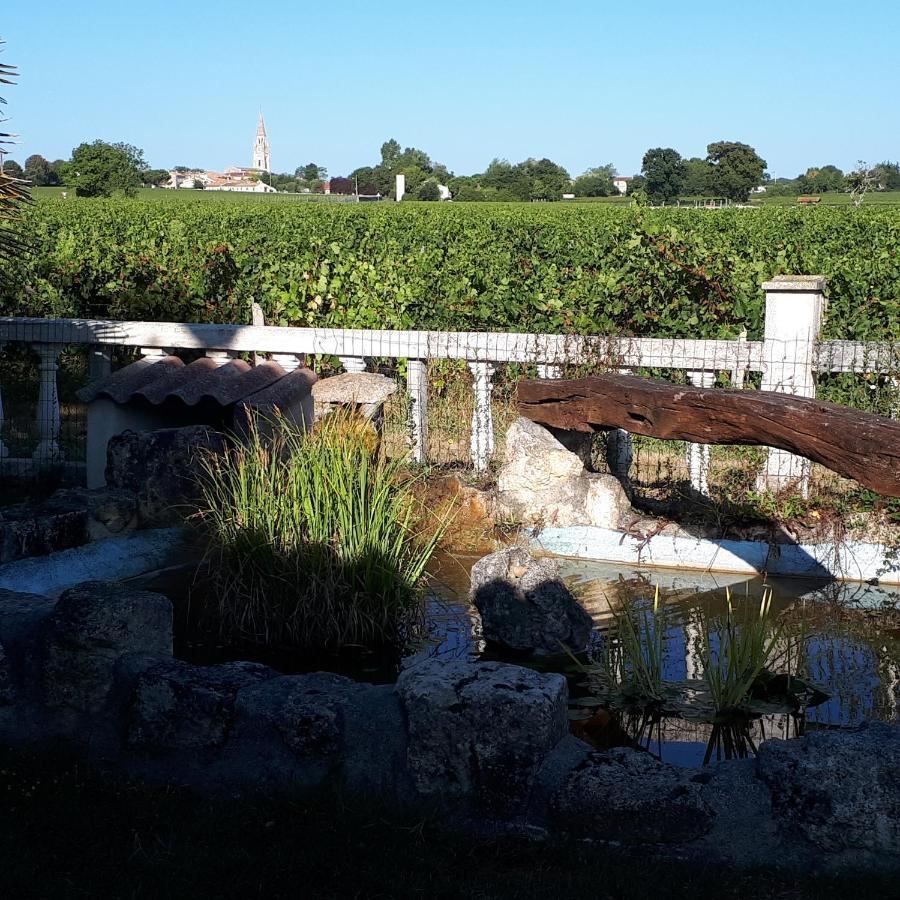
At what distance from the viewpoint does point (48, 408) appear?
8.70m

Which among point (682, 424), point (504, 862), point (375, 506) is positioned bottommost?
point (504, 862)

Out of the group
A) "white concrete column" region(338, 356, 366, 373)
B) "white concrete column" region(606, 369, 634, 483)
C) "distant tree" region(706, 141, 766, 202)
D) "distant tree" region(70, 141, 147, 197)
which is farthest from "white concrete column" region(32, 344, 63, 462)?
"distant tree" region(706, 141, 766, 202)

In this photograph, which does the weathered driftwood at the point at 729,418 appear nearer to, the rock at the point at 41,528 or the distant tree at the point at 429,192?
the rock at the point at 41,528

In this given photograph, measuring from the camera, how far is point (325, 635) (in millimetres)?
5359

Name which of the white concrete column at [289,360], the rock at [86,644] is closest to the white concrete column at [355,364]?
the white concrete column at [289,360]

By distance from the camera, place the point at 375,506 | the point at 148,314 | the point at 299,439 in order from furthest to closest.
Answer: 1. the point at 148,314
2. the point at 299,439
3. the point at 375,506

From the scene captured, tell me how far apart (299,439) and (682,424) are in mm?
2526

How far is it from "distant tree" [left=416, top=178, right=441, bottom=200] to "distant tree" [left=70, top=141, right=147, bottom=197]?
23540 mm

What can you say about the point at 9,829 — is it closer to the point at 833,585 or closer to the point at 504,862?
the point at 504,862

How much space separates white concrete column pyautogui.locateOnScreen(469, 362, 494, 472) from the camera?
791 cm

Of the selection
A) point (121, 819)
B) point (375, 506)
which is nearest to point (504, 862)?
point (121, 819)

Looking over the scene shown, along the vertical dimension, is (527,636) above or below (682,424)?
below

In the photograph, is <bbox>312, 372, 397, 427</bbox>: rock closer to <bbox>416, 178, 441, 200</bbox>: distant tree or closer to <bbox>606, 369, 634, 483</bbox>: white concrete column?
<bbox>606, 369, 634, 483</bbox>: white concrete column

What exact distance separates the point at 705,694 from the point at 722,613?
114 centimetres
